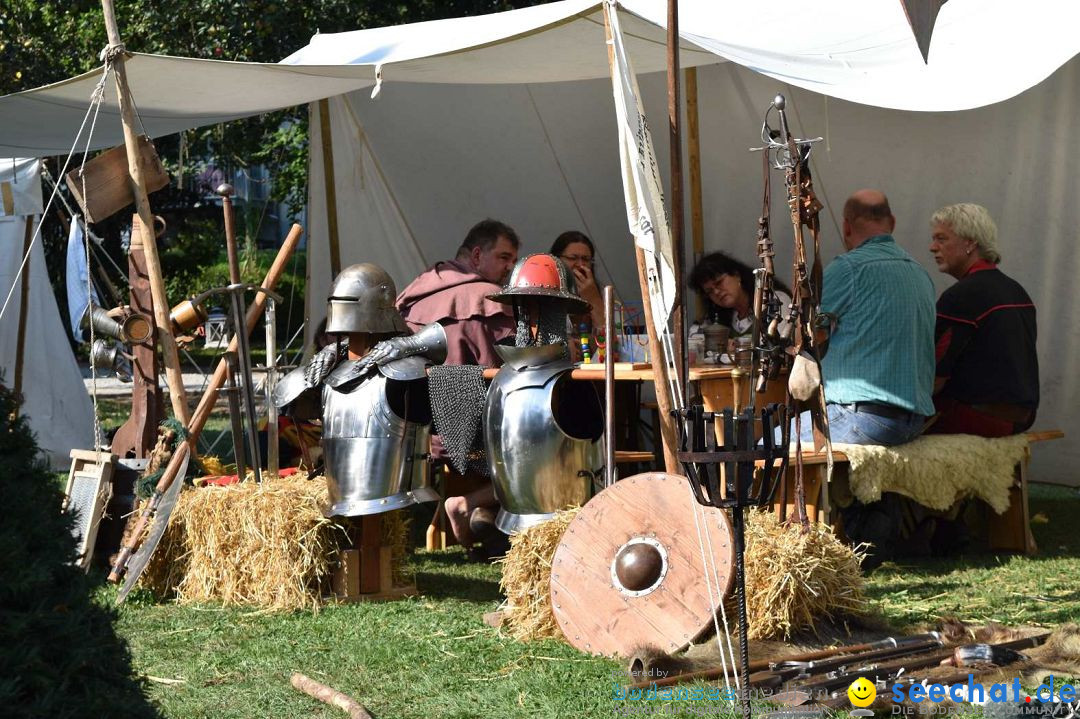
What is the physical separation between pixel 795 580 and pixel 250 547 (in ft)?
5.97

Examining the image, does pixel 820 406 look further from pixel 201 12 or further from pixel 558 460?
pixel 201 12

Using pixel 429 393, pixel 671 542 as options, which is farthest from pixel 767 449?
pixel 429 393

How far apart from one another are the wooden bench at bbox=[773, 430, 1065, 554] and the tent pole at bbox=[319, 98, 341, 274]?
10.3 feet

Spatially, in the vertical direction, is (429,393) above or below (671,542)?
above

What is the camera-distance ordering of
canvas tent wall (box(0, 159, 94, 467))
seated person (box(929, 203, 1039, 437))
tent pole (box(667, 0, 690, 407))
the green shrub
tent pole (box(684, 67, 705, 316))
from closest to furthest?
the green shrub, tent pole (box(667, 0, 690, 407)), seated person (box(929, 203, 1039, 437)), tent pole (box(684, 67, 705, 316)), canvas tent wall (box(0, 159, 94, 467))

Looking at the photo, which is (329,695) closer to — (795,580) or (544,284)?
(795,580)

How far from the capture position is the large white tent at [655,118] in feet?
15.1

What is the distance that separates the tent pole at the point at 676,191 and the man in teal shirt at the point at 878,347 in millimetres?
1215

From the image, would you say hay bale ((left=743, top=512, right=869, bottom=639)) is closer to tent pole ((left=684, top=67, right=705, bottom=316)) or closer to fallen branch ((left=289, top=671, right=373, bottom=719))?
fallen branch ((left=289, top=671, right=373, bottom=719))

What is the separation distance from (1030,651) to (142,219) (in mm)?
3159

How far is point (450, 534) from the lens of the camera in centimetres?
525

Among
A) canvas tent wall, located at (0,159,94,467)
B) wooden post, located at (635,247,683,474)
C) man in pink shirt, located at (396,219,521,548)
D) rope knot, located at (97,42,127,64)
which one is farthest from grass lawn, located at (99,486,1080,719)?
canvas tent wall, located at (0,159,94,467)

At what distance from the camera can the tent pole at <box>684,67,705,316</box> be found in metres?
6.23

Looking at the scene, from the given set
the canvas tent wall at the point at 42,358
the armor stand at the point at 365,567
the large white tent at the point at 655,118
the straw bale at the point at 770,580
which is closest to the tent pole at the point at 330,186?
the large white tent at the point at 655,118
